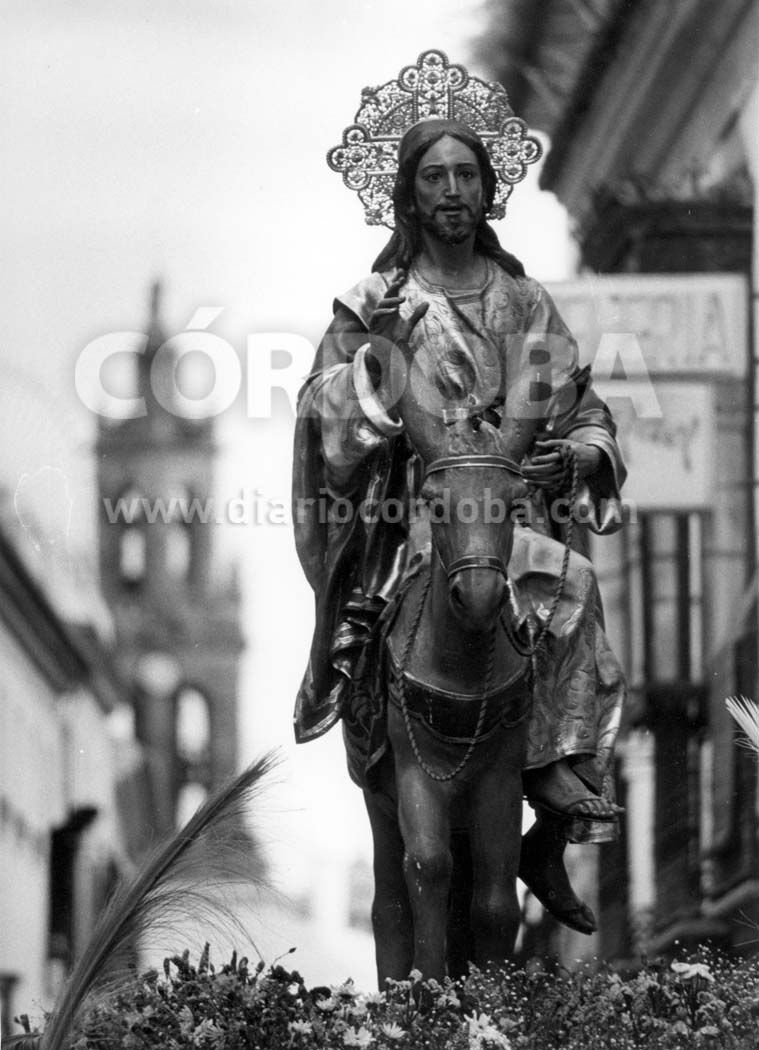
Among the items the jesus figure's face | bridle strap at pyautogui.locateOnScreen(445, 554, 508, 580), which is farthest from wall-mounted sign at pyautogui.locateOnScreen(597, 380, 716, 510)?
bridle strap at pyautogui.locateOnScreen(445, 554, 508, 580)

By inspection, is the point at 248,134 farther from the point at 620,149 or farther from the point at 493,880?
the point at 493,880

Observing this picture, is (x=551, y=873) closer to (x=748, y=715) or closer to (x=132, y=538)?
(x=748, y=715)

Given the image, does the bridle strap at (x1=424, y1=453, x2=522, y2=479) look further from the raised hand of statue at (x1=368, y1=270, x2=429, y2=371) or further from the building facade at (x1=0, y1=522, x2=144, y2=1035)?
the building facade at (x1=0, y1=522, x2=144, y2=1035)

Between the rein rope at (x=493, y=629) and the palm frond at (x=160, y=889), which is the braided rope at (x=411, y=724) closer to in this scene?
the rein rope at (x=493, y=629)

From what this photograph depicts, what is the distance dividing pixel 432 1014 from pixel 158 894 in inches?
27.6

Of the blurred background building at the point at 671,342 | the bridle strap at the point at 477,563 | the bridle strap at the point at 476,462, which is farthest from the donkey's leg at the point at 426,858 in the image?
the blurred background building at the point at 671,342

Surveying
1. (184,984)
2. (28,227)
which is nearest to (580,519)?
(184,984)

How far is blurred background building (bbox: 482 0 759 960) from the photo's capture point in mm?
8906

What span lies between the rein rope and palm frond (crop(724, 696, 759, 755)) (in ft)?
1.81

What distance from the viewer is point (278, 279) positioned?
353 inches

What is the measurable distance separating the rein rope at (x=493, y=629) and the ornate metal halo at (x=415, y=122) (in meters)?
0.91

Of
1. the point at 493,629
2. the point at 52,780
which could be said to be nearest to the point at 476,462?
the point at 493,629

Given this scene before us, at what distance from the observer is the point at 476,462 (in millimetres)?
7000

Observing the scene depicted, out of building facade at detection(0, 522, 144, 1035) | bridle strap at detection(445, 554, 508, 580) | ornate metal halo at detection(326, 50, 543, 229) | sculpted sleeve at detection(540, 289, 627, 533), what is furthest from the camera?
building facade at detection(0, 522, 144, 1035)
